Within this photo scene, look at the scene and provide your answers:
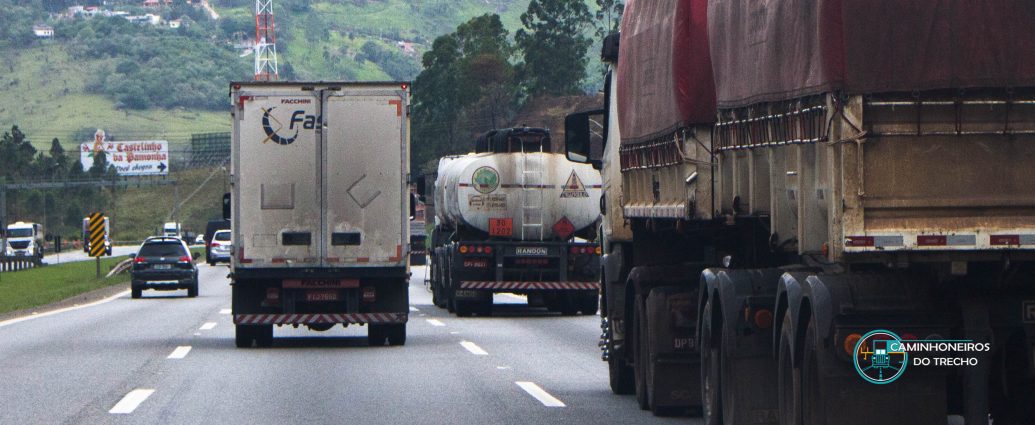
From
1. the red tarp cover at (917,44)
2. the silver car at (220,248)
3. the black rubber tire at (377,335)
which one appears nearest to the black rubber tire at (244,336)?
→ the black rubber tire at (377,335)

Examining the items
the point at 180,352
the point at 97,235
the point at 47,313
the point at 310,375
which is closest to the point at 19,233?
the point at 97,235

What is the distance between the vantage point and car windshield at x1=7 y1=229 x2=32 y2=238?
114m

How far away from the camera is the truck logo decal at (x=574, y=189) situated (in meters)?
31.2

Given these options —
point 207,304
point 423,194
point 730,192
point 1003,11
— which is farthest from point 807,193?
point 207,304

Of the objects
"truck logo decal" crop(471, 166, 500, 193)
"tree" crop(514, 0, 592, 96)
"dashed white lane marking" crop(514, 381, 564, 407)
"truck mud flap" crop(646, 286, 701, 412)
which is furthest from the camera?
"tree" crop(514, 0, 592, 96)

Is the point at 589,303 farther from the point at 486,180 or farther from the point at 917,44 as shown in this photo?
the point at 917,44

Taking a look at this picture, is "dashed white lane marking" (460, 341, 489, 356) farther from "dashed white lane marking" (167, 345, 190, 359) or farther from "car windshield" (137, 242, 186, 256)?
"car windshield" (137, 242, 186, 256)

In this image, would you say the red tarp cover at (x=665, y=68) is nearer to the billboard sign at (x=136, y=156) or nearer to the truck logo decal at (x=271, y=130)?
the truck logo decal at (x=271, y=130)

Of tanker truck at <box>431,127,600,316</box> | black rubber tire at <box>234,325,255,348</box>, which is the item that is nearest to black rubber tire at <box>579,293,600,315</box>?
tanker truck at <box>431,127,600,316</box>

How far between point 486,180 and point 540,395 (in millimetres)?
15270

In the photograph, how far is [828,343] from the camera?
28.0 feet

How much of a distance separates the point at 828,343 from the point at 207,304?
107ft

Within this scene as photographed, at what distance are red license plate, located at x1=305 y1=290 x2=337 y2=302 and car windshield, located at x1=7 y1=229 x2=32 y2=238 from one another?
9632 centimetres

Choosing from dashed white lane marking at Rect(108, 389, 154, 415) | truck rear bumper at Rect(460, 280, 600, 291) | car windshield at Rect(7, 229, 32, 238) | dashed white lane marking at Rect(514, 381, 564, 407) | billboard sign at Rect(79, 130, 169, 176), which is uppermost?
billboard sign at Rect(79, 130, 169, 176)
